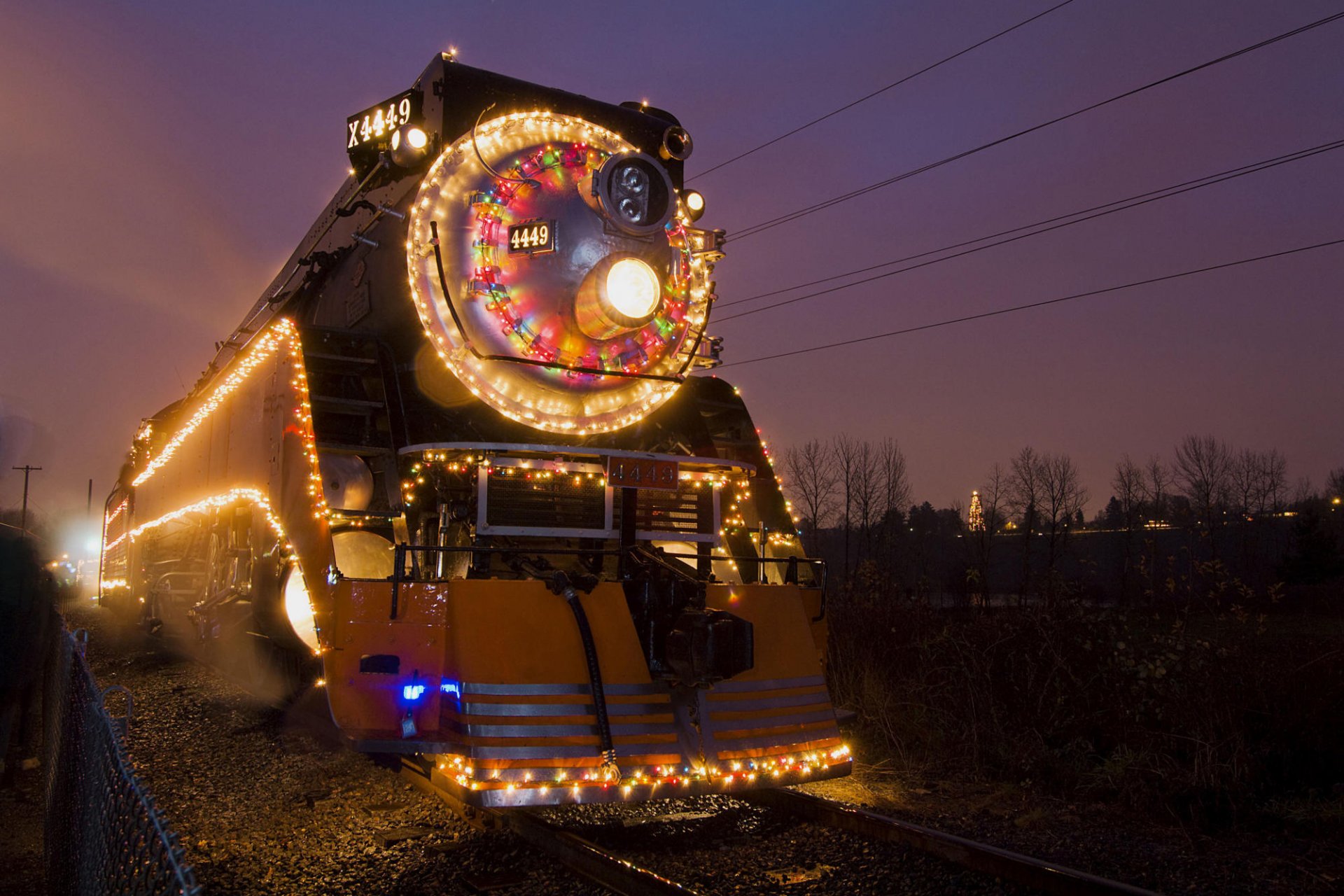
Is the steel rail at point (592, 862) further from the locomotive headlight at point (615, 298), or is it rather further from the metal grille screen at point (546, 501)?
the locomotive headlight at point (615, 298)

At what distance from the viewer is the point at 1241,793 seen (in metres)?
5.52

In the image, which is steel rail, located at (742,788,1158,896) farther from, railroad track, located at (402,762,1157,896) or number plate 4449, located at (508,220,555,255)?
number plate 4449, located at (508,220,555,255)

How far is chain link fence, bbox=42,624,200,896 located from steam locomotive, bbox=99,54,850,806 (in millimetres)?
971

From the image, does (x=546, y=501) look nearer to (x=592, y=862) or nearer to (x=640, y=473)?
(x=640, y=473)

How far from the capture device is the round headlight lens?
17.6 feet

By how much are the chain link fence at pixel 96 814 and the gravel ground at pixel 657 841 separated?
1.79ft

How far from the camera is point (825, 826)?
4688mm

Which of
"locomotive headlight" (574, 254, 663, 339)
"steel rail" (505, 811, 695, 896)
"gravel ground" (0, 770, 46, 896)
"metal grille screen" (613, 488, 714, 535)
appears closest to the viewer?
"steel rail" (505, 811, 695, 896)

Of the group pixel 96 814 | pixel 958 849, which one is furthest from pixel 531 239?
pixel 958 849

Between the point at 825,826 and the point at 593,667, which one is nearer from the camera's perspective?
the point at 593,667

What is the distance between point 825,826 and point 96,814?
3169 mm

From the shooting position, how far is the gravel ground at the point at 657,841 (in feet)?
13.0

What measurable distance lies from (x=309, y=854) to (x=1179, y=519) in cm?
4474

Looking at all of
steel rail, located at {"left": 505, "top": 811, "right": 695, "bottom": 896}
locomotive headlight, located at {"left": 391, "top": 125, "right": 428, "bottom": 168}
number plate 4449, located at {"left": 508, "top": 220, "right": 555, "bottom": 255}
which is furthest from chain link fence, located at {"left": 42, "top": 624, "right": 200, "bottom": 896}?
locomotive headlight, located at {"left": 391, "top": 125, "right": 428, "bottom": 168}
